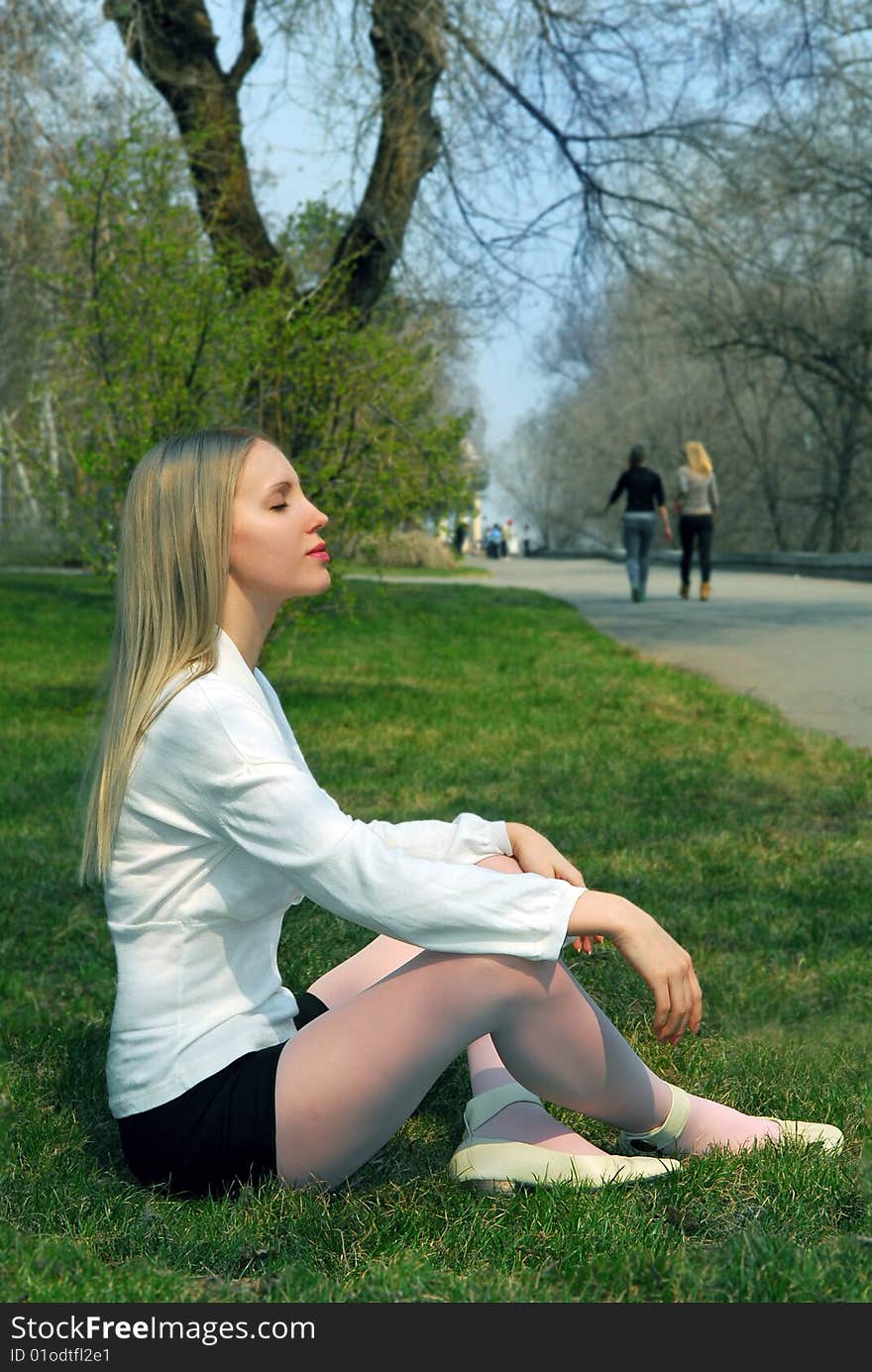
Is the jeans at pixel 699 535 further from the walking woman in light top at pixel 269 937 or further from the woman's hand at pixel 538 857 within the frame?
the walking woman in light top at pixel 269 937

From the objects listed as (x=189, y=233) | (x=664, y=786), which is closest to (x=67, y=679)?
(x=189, y=233)

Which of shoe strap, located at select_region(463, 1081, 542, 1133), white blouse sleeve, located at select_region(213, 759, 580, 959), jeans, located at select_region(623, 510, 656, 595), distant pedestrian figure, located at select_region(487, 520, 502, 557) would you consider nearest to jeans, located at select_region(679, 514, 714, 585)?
jeans, located at select_region(623, 510, 656, 595)

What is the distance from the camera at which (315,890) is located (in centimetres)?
262

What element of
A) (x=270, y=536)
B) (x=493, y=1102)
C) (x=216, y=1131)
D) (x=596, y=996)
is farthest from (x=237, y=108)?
(x=216, y=1131)

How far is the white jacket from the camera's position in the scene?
8.52 feet

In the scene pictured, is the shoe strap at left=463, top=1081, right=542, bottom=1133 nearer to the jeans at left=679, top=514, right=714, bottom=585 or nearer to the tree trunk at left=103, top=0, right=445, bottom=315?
the tree trunk at left=103, top=0, right=445, bottom=315

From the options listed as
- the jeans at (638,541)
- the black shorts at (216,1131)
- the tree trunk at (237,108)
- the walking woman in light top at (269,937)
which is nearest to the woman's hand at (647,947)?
the walking woman in light top at (269,937)

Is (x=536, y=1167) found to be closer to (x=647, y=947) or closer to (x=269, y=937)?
(x=647, y=947)

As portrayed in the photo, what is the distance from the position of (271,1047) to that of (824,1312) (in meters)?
1.03

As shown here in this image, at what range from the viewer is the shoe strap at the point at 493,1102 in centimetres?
292

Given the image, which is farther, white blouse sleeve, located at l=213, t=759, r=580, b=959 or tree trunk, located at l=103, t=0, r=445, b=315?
tree trunk, located at l=103, t=0, r=445, b=315

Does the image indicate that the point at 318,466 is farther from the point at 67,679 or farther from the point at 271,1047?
the point at 271,1047

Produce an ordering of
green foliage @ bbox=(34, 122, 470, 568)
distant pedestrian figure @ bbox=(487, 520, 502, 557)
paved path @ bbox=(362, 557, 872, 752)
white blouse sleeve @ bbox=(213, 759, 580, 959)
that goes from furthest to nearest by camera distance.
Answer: distant pedestrian figure @ bbox=(487, 520, 502, 557) < paved path @ bbox=(362, 557, 872, 752) < green foliage @ bbox=(34, 122, 470, 568) < white blouse sleeve @ bbox=(213, 759, 580, 959)

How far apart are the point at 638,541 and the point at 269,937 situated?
16856 mm
